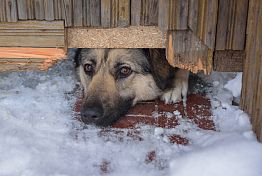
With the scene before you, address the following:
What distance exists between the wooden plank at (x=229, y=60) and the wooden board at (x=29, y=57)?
3.29 ft

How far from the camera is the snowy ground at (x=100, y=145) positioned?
2621mm

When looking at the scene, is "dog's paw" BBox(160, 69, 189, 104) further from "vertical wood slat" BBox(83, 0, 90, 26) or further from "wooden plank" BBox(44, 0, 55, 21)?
"wooden plank" BBox(44, 0, 55, 21)

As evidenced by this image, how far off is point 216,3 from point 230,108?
75cm

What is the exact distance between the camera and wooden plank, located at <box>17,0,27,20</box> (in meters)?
3.09

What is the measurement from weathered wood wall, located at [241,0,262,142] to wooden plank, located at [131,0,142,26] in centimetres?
66

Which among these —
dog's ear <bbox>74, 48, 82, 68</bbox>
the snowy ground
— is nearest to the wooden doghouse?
the snowy ground

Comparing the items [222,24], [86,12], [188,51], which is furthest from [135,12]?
[222,24]

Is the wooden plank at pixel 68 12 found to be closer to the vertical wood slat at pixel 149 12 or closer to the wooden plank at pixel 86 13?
the wooden plank at pixel 86 13

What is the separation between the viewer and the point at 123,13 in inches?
121

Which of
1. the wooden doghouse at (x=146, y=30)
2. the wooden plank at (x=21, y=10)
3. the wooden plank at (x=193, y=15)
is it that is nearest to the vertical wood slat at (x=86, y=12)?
the wooden doghouse at (x=146, y=30)

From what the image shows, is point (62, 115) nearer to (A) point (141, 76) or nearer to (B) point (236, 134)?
(A) point (141, 76)

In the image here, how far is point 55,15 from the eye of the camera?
3.11m

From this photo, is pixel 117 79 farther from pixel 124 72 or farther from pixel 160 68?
pixel 160 68

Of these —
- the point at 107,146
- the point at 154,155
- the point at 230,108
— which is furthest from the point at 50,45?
the point at 230,108
